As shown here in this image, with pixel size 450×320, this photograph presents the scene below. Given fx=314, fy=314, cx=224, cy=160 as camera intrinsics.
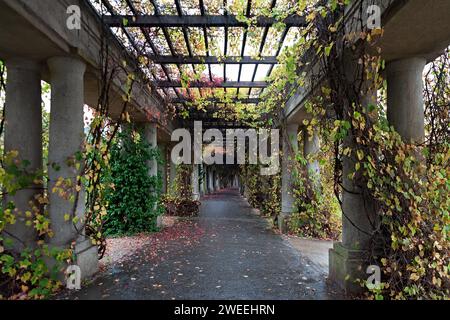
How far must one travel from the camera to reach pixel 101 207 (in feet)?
14.0

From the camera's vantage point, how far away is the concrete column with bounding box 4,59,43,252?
3.67 metres

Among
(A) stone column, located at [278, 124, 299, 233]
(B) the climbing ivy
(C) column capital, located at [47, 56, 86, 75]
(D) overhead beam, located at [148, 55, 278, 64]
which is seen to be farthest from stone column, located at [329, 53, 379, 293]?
(B) the climbing ivy

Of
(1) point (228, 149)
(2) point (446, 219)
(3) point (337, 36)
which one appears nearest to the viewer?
(2) point (446, 219)

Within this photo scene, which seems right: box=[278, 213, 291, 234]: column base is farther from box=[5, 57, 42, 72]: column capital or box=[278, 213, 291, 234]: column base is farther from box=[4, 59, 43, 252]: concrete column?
box=[5, 57, 42, 72]: column capital

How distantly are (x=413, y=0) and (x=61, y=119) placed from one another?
12.7 feet

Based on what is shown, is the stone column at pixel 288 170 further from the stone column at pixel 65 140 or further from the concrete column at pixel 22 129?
the concrete column at pixel 22 129

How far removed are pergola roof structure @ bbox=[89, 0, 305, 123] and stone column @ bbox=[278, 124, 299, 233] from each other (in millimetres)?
1594

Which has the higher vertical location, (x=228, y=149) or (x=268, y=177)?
(x=228, y=149)

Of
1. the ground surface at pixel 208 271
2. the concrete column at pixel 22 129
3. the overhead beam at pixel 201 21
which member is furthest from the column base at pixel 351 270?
the concrete column at pixel 22 129

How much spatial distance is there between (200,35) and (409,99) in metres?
3.58

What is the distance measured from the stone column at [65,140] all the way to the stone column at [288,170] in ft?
17.1

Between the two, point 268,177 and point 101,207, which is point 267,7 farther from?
point 268,177

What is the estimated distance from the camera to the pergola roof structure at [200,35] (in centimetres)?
475
